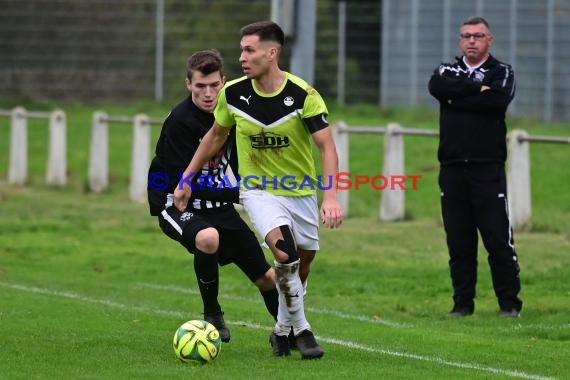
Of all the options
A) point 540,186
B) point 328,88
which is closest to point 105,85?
point 328,88

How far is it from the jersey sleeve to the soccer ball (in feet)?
4.21

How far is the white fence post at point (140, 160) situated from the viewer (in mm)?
23375

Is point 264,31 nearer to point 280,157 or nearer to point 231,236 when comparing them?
point 280,157

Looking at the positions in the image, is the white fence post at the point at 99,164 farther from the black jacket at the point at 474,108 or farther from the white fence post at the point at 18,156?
the black jacket at the point at 474,108

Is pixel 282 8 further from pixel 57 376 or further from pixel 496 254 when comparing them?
pixel 57 376

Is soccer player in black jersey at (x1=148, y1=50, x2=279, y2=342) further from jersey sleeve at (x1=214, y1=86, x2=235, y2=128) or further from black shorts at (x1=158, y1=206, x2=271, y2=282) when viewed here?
jersey sleeve at (x1=214, y1=86, x2=235, y2=128)

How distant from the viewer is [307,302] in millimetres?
12523

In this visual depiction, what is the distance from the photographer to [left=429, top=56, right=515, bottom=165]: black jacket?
11.3 meters

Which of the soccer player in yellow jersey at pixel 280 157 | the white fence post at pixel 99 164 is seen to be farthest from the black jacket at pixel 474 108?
the white fence post at pixel 99 164

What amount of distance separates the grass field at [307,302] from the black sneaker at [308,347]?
83 millimetres

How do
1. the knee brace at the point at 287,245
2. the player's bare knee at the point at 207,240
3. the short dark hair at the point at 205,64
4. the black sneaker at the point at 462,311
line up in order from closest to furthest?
the knee brace at the point at 287,245 < the player's bare knee at the point at 207,240 < the short dark hair at the point at 205,64 < the black sneaker at the point at 462,311

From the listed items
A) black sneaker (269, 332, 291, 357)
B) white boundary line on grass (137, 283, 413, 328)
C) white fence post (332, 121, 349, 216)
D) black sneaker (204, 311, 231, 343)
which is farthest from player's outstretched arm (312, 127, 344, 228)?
white fence post (332, 121, 349, 216)

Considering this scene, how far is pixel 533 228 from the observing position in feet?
57.1

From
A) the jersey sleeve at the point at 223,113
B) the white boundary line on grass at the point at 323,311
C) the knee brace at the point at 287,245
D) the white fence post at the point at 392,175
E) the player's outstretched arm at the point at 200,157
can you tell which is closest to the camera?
the knee brace at the point at 287,245
